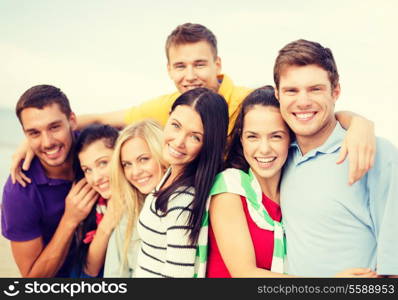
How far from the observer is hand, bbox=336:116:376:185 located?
178 centimetres

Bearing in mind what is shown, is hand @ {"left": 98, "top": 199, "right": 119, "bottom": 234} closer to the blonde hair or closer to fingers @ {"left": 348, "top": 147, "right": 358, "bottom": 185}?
the blonde hair

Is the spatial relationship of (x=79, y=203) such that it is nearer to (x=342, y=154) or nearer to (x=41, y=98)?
(x=41, y=98)

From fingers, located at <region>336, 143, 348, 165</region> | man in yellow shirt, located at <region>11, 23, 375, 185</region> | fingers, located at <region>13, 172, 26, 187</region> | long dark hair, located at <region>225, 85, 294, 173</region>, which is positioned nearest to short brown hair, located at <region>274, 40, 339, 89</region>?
long dark hair, located at <region>225, 85, 294, 173</region>

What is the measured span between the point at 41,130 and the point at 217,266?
49.0 inches

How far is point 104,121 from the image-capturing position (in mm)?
2852

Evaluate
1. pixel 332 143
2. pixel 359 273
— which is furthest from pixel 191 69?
pixel 359 273

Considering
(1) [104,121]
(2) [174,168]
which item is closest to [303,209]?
(2) [174,168]

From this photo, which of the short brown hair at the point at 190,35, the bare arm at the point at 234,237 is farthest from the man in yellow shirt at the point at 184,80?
the bare arm at the point at 234,237

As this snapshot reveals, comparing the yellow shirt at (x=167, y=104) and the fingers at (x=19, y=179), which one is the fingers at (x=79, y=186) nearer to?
the fingers at (x=19, y=179)

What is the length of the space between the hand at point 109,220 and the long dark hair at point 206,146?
505 mm

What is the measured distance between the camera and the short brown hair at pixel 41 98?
2461 millimetres

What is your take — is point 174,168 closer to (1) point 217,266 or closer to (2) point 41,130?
(1) point 217,266

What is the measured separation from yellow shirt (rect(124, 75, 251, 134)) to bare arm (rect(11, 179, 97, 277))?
564mm

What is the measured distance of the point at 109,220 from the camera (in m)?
2.45
